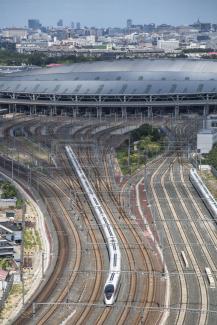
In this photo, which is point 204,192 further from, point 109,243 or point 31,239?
point 31,239

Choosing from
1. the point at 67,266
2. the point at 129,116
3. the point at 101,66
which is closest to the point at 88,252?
the point at 67,266

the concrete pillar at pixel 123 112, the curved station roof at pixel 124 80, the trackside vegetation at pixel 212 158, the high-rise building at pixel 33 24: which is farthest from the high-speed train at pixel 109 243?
the high-rise building at pixel 33 24

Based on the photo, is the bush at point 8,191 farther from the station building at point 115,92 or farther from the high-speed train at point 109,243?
the station building at point 115,92

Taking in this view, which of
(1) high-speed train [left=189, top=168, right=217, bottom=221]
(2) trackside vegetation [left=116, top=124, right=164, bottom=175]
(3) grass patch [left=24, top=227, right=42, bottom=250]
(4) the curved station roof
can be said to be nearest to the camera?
(3) grass patch [left=24, top=227, right=42, bottom=250]

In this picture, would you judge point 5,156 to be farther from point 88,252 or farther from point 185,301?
point 185,301

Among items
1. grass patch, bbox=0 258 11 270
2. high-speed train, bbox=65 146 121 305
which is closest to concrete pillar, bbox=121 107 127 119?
high-speed train, bbox=65 146 121 305

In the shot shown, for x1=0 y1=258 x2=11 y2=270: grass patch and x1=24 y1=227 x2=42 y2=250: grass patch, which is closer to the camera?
x1=0 y1=258 x2=11 y2=270: grass patch

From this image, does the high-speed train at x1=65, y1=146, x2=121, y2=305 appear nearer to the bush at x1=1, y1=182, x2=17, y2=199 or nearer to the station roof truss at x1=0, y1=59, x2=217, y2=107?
the bush at x1=1, y1=182, x2=17, y2=199
